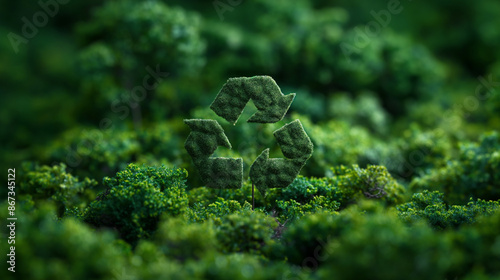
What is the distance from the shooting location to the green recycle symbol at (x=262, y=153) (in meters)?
5.24

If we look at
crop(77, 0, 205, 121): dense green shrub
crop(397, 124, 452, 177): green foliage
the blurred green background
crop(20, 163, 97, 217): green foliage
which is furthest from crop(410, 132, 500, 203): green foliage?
crop(77, 0, 205, 121): dense green shrub

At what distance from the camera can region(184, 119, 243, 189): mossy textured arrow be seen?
533cm

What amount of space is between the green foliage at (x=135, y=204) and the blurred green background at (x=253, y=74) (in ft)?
5.27

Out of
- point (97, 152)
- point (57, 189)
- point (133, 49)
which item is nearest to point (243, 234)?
point (57, 189)

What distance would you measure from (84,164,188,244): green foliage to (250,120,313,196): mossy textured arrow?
3.12 ft

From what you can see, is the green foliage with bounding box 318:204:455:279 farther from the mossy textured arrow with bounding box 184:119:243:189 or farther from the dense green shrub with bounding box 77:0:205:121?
the dense green shrub with bounding box 77:0:205:121

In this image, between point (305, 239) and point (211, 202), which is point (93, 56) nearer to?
point (211, 202)

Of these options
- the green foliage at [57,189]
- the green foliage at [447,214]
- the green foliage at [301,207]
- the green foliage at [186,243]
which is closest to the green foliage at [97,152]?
the green foliage at [57,189]

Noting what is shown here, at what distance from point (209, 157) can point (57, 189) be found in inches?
87.6

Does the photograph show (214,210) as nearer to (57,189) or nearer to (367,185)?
(367,185)

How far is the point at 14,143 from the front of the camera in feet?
36.2

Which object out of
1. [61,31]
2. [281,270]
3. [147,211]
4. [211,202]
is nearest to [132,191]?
[147,211]

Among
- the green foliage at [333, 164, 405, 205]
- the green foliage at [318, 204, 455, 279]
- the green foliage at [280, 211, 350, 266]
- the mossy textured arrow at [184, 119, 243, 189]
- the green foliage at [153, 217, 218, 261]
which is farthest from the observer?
the green foliage at [333, 164, 405, 205]

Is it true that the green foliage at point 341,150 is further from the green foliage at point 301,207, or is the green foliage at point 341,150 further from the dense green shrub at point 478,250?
the dense green shrub at point 478,250
